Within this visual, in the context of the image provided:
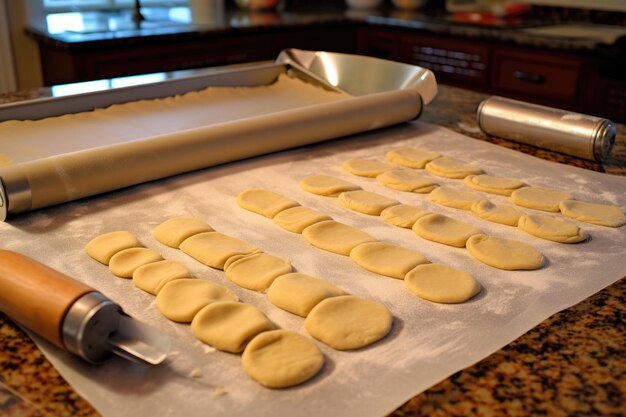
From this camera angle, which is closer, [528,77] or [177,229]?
[177,229]

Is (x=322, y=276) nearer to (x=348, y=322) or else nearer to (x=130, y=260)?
(x=348, y=322)

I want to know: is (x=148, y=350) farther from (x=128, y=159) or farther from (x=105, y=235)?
(x=128, y=159)

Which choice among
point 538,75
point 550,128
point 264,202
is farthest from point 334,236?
point 538,75

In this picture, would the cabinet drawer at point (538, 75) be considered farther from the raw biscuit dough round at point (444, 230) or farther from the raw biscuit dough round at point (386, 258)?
the raw biscuit dough round at point (386, 258)

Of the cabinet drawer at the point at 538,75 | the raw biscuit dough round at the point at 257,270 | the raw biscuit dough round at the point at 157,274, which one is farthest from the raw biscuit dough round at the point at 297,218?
the cabinet drawer at the point at 538,75

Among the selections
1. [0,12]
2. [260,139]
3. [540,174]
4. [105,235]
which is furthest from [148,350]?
[0,12]

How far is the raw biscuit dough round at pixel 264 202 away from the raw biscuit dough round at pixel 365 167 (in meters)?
0.22

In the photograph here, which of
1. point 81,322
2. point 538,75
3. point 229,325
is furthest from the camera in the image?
point 538,75

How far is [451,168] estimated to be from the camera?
55.6 inches

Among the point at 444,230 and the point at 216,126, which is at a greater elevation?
the point at 216,126

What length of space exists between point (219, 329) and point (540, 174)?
0.87 m

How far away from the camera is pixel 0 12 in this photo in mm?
2928

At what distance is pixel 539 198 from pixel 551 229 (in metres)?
0.15

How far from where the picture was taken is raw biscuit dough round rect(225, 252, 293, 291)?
3.13ft
